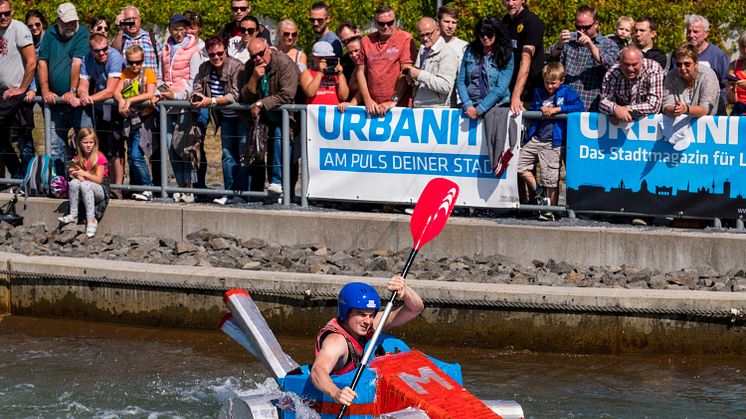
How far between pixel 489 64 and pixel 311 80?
1.90 metres

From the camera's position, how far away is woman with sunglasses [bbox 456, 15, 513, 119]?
499 inches

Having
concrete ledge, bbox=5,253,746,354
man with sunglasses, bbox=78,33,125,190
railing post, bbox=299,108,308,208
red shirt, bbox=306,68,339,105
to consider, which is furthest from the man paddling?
man with sunglasses, bbox=78,33,125,190

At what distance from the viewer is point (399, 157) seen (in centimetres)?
1314

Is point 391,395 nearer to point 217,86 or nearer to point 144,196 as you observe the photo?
point 217,86

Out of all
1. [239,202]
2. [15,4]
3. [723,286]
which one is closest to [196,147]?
[239,202]

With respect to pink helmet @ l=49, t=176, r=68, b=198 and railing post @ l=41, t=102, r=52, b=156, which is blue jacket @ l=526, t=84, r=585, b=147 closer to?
pink helmet @ l=49, t=176, r=68, b=198

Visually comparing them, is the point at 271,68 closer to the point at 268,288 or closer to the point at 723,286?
the point at 268,288

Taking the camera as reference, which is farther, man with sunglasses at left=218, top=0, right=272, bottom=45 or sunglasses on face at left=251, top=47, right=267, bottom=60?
man with sunglasses at left=218, top=0, right=272, bottom=45

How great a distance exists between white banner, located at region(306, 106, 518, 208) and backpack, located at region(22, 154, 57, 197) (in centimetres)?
280

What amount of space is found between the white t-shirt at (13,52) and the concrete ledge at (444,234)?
1458mm

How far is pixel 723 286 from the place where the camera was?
11.4 m

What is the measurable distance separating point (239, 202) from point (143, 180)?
3.68ft

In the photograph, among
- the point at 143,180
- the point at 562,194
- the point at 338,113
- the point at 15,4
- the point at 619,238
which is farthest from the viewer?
the point at 15,4

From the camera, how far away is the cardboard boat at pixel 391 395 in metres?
8.06
